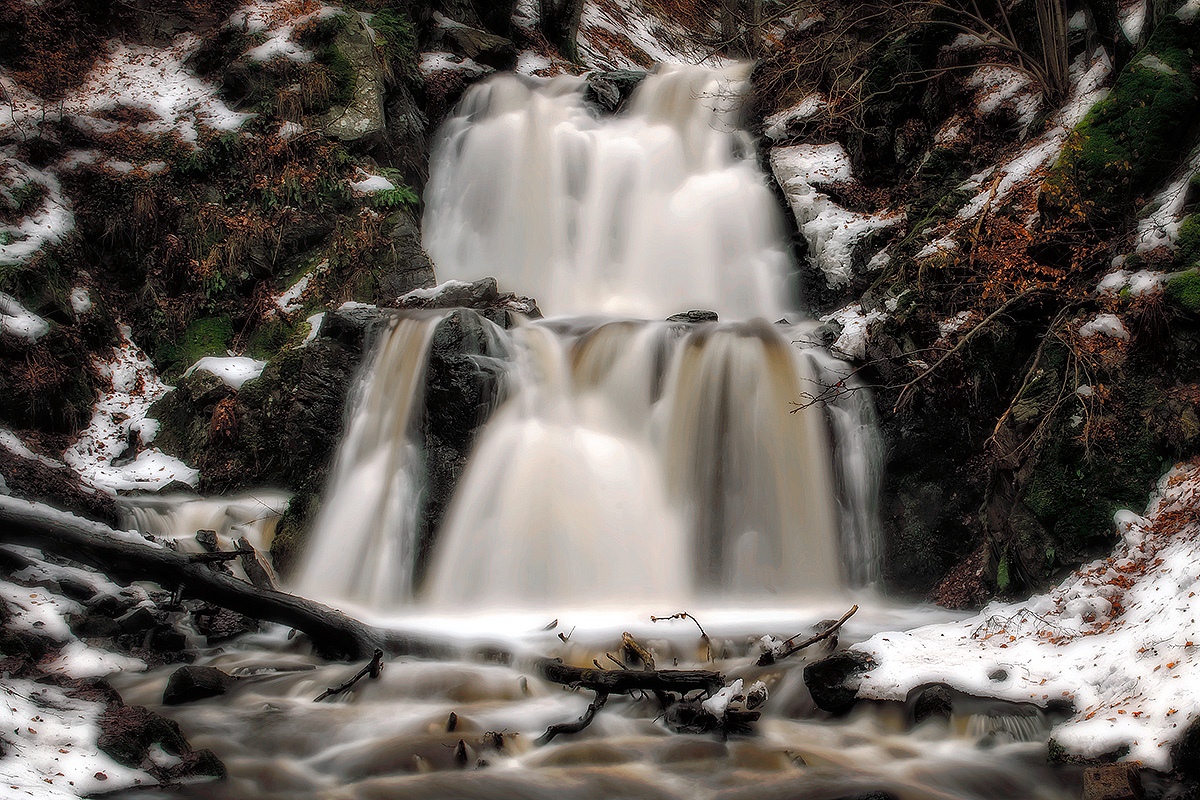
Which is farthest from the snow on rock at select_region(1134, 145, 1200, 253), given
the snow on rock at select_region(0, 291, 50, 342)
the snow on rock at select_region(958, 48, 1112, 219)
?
the snow on rock at select_region(0, 291, 50, 342)

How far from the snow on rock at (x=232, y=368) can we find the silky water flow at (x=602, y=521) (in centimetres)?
231

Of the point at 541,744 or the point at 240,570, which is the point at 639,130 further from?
the point at 541,744

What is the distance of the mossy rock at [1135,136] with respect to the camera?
595 centimetres

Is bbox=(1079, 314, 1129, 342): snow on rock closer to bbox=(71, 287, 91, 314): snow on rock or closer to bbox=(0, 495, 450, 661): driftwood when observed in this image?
bbox=(0, 495, 450, 661): driftwood

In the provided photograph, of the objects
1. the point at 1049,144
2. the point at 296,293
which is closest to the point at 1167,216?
the point at 1049,144

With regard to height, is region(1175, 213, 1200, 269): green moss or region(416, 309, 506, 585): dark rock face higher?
region(1175, 213, 1200, 269): green moss

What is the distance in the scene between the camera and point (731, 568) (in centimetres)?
715

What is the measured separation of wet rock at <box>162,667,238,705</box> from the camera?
4.57 m

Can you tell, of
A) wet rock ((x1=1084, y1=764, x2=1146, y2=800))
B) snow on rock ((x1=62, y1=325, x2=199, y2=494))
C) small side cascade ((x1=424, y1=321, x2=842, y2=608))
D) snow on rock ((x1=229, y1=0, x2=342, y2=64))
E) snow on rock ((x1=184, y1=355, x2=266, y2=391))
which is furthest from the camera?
snow on rock ((x1=229, y1=0, x2=342, y2=64))

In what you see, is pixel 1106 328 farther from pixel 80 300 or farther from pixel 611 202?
pixel 80 300

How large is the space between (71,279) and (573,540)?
8061 mm

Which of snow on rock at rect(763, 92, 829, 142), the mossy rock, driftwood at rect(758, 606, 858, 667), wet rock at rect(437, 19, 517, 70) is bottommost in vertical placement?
driftwood at rect(758, 606, 858, 667)

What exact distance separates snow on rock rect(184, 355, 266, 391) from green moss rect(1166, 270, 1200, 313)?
31.5 feet

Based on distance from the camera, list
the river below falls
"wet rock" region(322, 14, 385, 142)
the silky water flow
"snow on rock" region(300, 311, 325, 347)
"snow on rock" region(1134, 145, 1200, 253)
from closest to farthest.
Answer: the river below falls < the silky water flow < "snow on rock" region(1134, 145, 1200, 253) < "snow on rock" region(300, 311, 325, 347) < "wet rock" region(322, 14, 385, 142)
